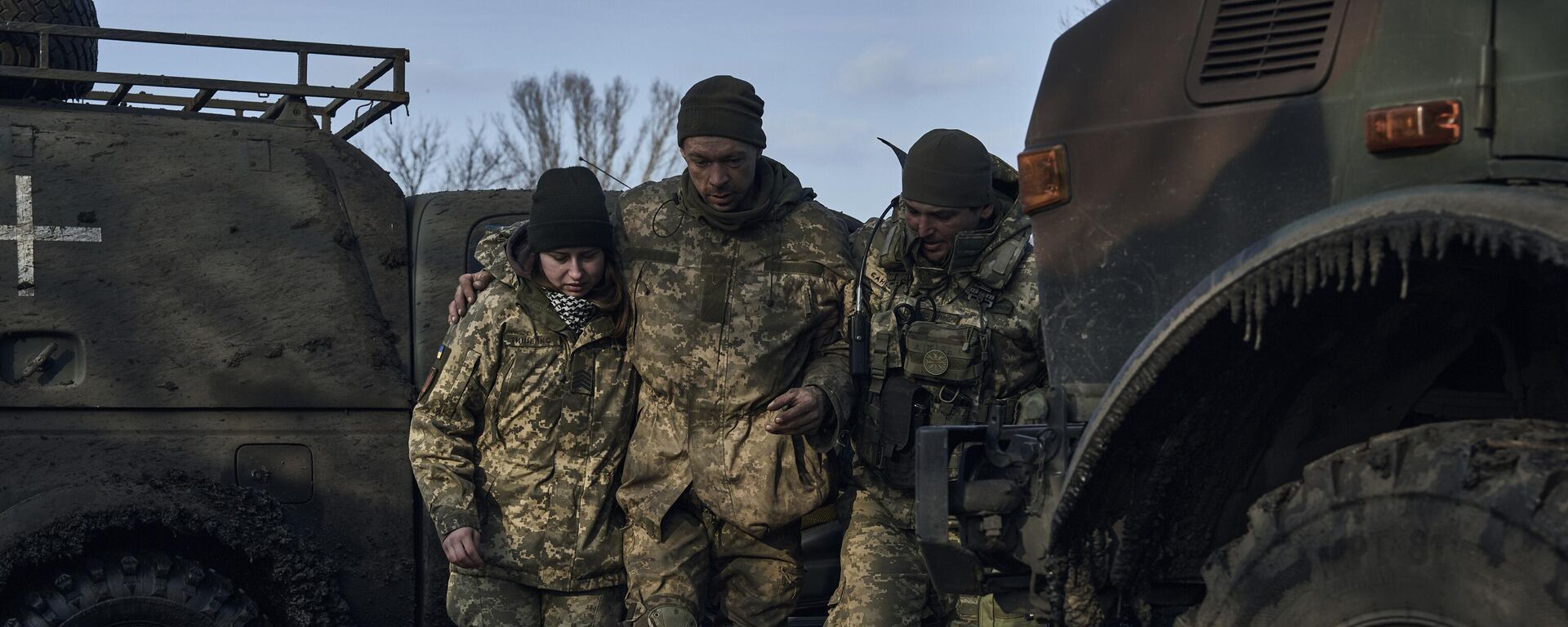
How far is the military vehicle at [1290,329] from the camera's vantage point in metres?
2.19

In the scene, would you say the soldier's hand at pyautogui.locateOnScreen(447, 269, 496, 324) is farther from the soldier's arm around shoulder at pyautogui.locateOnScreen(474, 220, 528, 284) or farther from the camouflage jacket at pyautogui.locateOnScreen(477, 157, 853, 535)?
the camouflage jacket at pyautogui.locateOnScreen(477, 157, 853, 535)

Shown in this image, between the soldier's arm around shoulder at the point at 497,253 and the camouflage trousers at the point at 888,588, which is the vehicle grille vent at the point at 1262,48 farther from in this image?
the soldier's arm around shoulder at the point at 497,253

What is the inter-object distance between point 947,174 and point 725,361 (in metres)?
0.83

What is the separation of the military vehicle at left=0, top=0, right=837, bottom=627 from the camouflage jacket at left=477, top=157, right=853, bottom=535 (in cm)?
79

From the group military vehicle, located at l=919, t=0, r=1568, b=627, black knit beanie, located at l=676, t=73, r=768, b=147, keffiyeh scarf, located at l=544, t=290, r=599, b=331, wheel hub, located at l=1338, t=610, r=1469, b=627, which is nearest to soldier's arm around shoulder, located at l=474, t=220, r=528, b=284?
keffiyeh scarf, located at l=544, t=290, r=599, b=331

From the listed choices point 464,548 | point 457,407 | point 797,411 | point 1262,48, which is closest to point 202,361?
point 457,407

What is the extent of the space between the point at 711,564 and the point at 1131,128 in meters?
2.26

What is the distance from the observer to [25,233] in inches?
183

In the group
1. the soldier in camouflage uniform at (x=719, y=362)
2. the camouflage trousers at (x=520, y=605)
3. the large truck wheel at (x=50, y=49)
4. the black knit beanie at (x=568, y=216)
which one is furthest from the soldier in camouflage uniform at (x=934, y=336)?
the large truck wheel at (x=50, y=49)

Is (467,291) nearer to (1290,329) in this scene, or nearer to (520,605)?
(520,605)

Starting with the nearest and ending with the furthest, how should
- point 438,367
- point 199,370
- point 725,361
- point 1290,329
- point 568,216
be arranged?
1. point 1290,329
2. point 568,216
3. point 725,361
4. point 438,367
5. point 199,370

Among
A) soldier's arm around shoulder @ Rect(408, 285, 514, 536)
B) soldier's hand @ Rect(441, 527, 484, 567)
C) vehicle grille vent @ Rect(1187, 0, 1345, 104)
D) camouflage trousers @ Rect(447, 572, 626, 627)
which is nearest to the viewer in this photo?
vehicle grille vent @ Rect(1187, 0, 1345, 104)

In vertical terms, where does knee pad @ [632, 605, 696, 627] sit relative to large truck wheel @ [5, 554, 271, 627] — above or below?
below

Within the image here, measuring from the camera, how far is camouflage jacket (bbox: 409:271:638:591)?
4.44m
